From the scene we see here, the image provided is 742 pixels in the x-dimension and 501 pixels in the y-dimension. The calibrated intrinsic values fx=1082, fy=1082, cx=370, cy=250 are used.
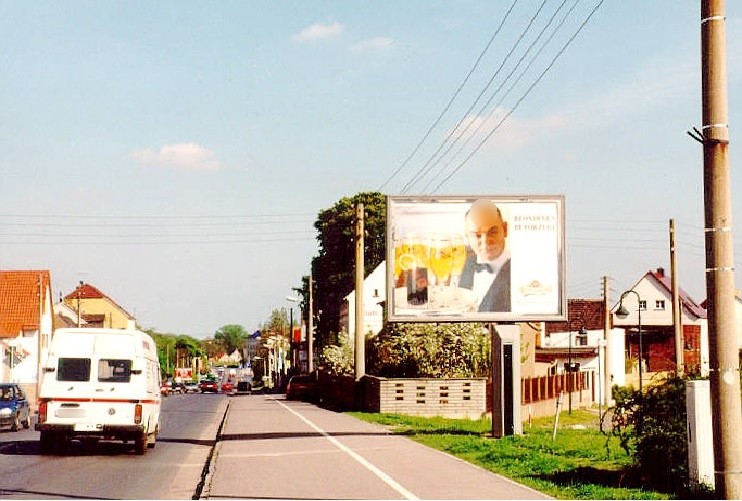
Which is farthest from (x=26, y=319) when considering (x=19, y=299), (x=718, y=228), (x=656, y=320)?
(x=718, y=228)

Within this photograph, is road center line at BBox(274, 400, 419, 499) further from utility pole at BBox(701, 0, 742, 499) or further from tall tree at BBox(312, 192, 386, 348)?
tall tree at BBox(312, 192, 386, 348)

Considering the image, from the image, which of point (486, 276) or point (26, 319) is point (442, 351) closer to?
point (486, 276)

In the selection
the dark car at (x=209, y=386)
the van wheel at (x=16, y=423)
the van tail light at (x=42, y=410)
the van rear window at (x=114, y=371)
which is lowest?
the dark car at (x=209, y=386)

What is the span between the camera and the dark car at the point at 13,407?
31.4 m

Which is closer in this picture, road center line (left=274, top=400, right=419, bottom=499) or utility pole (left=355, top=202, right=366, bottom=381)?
road center line (left=274, top=400, right=419, bottom=499)

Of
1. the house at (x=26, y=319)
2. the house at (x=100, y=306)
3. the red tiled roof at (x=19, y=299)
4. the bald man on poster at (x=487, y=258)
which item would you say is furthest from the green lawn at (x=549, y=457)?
the house at (x=100, y=306)

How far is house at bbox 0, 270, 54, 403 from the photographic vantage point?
69.1 meters

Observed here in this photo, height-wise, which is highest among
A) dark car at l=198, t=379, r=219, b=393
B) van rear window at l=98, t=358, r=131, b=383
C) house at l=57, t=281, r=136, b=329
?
house at l=57, t=281, r=136, b=329

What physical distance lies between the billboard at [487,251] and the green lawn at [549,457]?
296 centimetres

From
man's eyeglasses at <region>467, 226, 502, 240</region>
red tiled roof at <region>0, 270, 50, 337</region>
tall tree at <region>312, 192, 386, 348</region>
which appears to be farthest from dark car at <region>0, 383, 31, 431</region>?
tall tree at <region>312, 192, 386, 348</region>

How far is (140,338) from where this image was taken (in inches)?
883

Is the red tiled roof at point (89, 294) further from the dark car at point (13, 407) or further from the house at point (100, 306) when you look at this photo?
the dark car at point (13, 407)

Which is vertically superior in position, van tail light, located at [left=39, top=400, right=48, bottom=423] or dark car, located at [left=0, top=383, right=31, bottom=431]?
van tail light, located at [left=39, top=400, right=48, bottom=423]

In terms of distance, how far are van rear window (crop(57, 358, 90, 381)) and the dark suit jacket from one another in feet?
29.6
